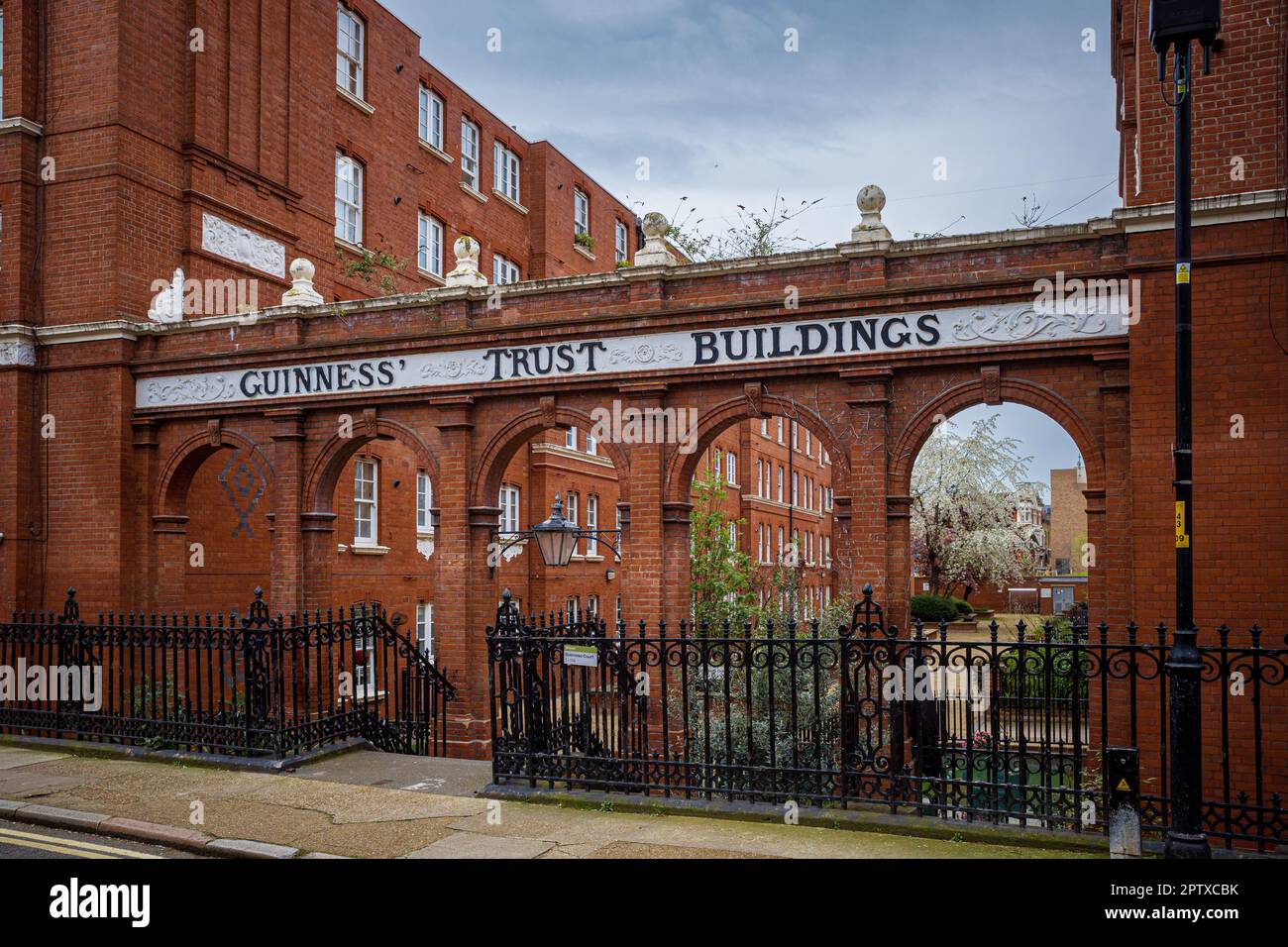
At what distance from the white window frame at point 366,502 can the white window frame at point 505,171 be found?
11415mm

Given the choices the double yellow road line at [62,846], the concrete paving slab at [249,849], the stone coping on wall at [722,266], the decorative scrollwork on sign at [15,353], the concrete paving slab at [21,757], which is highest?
the stone coping on wall at [722,266]

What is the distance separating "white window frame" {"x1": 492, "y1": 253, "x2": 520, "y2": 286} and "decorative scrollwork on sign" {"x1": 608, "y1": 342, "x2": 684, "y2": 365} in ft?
49.5

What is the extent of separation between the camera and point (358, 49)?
911 inches

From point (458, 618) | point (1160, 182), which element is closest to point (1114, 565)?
point (1160, 182)

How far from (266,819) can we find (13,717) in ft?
21.5

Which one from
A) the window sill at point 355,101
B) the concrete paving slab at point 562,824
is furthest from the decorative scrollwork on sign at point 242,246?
the concrete paving slab at point 562,824

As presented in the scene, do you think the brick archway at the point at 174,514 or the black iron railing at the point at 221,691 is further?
the brick archway at the point at 174,514

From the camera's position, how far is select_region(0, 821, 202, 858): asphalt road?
755cm

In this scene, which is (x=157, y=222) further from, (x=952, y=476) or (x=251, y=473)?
(x=952, y=476)

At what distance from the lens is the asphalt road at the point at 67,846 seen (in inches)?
297

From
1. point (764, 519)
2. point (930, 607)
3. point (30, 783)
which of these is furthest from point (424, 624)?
point (930, 607)

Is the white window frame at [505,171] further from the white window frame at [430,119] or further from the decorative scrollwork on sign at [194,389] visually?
the decorative scrollwork on sign at [194,389]

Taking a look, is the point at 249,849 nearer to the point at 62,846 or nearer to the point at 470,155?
the point at 62,846

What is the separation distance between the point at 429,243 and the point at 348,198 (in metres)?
3.35
